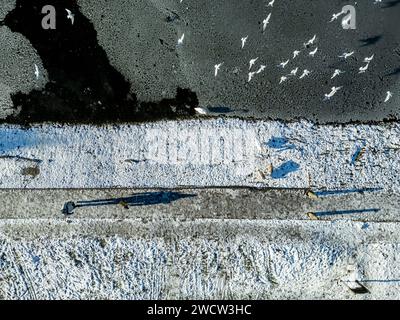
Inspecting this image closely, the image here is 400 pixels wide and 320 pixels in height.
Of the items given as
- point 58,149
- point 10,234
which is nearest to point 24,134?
point 58,149

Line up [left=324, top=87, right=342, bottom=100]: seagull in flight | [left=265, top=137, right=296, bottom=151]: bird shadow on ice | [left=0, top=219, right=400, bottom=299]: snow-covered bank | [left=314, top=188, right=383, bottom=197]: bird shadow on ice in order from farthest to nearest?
[left=324, top=87, right=342, bottom=100]: seagull in flight → [left=265, top=137, right=296, bottom=151]: bird shadow on ice → [left=314, top=188, right=383, bottom=197]: bird shadow on ice → [left=0, top=219, right=400, bottom=299]: snow-covered bank

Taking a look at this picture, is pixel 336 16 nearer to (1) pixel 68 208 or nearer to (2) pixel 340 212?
(2) pixel 340 212

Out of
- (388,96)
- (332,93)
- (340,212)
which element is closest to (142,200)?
(340,212)

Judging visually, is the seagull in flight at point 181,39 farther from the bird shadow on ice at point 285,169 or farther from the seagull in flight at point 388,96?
the seagull in flight at point 388,96

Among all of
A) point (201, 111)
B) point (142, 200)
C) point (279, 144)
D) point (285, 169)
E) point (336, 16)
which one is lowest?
point (142, 200)

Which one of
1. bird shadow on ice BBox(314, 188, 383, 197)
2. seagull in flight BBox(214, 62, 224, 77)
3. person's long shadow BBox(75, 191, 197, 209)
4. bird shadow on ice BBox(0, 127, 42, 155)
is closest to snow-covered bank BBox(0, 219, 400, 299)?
person's long shadow BBox(75, 191, 197, 209)

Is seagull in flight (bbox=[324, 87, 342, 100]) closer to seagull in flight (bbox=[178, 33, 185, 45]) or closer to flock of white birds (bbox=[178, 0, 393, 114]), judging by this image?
flock of white birds (bbox=[178, 0, 393, 114])
